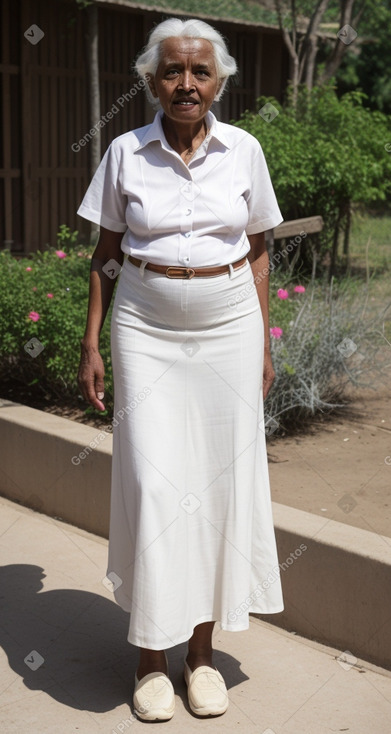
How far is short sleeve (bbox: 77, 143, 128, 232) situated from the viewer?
326 centimetres

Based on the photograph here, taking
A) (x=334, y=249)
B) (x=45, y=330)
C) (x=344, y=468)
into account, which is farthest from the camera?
(x=334, y=249)

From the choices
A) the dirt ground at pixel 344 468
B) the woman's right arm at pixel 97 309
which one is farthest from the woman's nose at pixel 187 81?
the dirt ground at pixel 344 468

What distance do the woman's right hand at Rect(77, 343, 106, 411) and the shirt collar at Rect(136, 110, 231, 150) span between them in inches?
25.4

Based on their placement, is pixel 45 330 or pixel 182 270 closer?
pixel 182 270

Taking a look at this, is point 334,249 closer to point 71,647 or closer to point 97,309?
point 71,647

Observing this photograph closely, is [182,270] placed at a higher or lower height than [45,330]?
higher

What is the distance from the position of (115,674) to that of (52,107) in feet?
29.8

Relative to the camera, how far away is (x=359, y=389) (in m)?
6.50

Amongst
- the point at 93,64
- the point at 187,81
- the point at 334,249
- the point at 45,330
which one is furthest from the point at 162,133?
the point at 93,64

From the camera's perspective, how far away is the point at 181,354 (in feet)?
10.7

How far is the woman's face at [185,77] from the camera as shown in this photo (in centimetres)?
314

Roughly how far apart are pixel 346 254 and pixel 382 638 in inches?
292

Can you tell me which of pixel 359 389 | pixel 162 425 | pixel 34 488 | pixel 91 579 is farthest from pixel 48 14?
pixel 162 425

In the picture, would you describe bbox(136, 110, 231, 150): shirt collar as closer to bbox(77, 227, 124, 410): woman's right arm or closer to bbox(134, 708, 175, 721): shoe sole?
bbox(77, 227, 124, 410): woman's right arm
